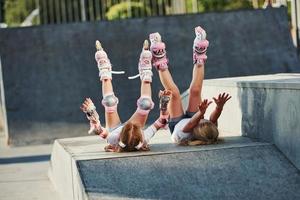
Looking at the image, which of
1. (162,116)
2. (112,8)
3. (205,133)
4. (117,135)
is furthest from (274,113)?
(112,8)

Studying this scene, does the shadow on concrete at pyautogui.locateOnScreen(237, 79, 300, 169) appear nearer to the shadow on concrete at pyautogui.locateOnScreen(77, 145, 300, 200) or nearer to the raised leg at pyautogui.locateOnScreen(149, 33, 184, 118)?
the shadow on concrete at pyautogui.locateOnScreen(77, 145, 300, 200)

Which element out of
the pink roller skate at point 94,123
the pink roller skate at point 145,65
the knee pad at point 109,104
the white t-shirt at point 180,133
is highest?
the pink roller skate at point 145,65

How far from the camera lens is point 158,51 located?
318 inches

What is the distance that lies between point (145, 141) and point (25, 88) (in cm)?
794

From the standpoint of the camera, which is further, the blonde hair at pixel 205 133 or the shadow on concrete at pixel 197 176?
the blonde hair at pixel 205 133

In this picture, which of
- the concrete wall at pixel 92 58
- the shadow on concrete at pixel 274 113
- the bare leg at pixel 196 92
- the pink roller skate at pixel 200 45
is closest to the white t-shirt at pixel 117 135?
the bare leg at pixel 196 92

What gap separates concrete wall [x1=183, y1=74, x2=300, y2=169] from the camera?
7012mm

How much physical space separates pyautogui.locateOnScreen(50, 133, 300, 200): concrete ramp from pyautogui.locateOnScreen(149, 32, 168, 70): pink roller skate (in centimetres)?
103

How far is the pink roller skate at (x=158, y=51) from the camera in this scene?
8010mm

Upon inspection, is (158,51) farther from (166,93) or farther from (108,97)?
(108,97)

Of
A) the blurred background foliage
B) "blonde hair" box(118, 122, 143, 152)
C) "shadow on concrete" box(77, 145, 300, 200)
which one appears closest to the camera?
"shadow on concrete" box(77, 145, 300, 200)

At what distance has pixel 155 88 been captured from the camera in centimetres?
1541

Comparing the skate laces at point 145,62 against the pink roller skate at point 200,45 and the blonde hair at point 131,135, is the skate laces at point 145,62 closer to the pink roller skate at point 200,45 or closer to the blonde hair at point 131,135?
the pink roller skate at point 200,45

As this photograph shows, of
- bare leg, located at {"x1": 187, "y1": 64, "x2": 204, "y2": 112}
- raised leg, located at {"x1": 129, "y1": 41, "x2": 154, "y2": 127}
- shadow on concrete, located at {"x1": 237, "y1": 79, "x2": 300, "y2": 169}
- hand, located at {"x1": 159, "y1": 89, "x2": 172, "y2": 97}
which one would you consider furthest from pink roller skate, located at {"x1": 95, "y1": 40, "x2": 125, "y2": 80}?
shadow on concrete, located at {"x1": 237, "y1": 79, "x2": 300, "y2": 169}
